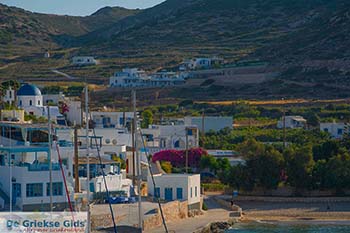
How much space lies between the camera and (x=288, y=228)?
42219 millimetres

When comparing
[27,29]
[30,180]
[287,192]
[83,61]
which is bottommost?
[287,192]

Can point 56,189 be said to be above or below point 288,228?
above

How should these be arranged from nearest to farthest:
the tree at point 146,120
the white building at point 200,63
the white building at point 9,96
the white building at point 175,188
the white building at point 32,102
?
the white building at point 175,188 < the white building at point 9,96 < the white building at point 32,102 < the tree at point 146,120 < the white building at point 200,63

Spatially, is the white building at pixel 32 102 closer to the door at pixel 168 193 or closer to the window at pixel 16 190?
the door at pixel 168 193

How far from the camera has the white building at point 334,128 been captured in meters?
63.9

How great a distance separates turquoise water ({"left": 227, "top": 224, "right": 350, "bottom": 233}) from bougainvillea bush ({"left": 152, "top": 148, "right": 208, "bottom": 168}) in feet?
38.9

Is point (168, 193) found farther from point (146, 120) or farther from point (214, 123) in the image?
point (214, 123)

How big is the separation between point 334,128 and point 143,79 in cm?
3433

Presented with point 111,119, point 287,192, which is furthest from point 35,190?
point 111,119

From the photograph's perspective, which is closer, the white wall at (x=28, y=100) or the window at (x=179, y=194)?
the window at (x=179, y=194)

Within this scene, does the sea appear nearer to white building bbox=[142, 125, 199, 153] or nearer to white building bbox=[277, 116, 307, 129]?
white building bbox=[142, 125, 199, 153]

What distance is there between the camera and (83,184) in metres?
38.1

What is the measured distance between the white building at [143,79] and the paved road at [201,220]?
50.4m

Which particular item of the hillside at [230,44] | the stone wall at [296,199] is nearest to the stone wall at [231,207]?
the stone wall at [296,199]
